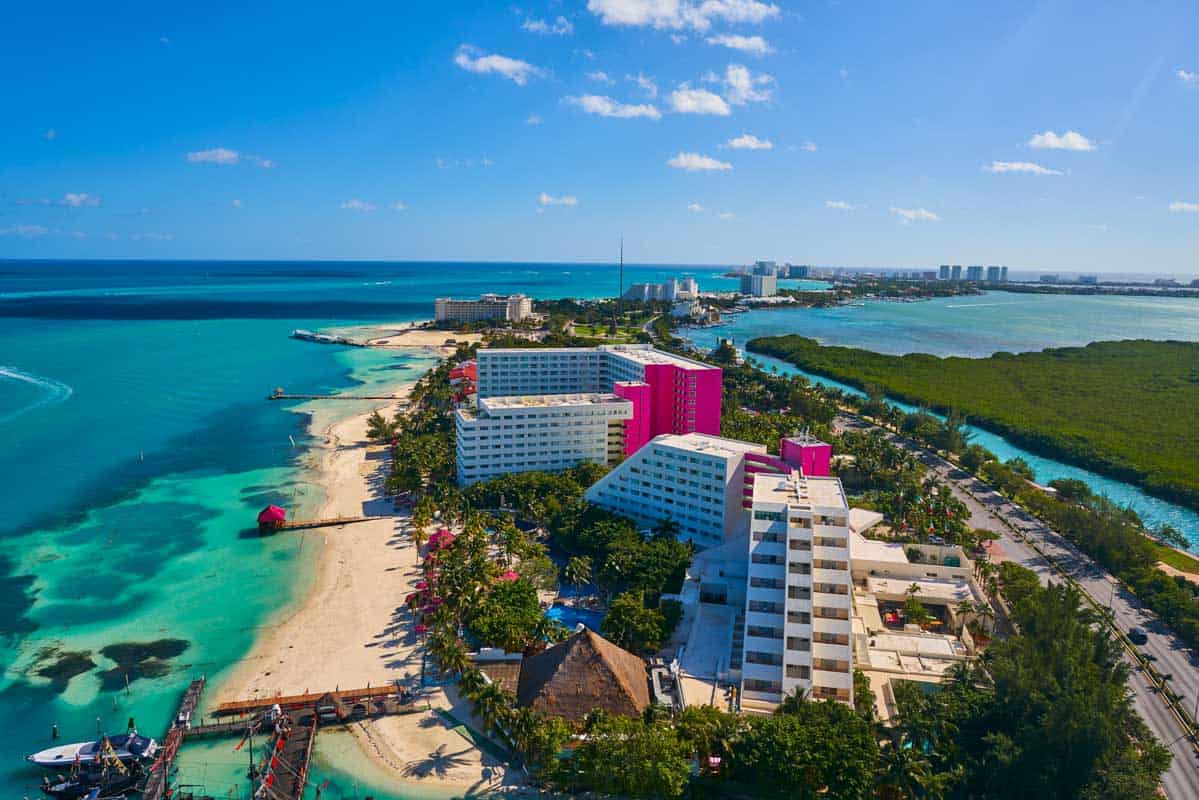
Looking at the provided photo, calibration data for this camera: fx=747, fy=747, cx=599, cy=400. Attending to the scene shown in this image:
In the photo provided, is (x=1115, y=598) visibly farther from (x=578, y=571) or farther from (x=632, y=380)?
(x=632, y=380)

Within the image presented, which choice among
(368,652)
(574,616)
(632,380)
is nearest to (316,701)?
(368,652)

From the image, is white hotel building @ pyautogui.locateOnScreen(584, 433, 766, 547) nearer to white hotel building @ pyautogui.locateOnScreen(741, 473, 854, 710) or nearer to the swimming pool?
the swimming pool

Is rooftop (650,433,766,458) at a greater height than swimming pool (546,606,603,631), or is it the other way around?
rooftop (650,433,766,458)

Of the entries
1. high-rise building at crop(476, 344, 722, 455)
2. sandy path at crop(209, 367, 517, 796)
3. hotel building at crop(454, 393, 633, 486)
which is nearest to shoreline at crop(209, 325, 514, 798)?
sandy path at crop(209, 367, 517, 796)

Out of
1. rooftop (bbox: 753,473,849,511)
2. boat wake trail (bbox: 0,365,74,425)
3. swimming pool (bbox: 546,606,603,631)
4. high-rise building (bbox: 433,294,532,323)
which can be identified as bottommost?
swimming pool (bbox: 546,606,603,631)

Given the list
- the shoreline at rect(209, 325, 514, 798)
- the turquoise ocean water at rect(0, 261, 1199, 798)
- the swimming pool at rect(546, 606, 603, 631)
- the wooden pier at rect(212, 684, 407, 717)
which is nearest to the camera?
the shoreline at rect(209, 325, 514, 798)

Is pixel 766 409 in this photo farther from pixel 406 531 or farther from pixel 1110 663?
pixel 1110 663
